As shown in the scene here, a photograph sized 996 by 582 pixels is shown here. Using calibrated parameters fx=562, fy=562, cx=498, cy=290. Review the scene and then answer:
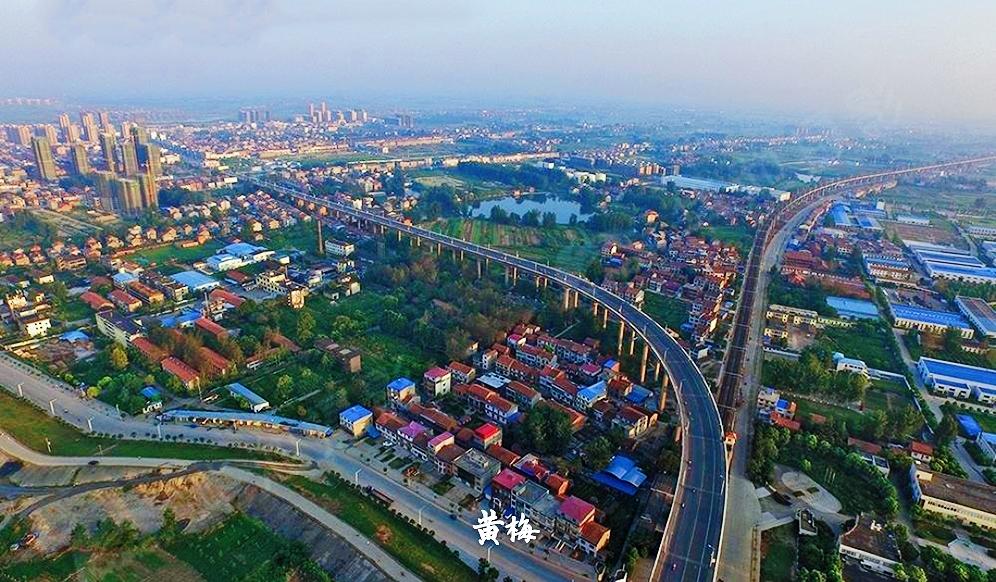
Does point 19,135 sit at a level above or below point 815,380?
above

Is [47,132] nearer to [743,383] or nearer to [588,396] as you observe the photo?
[588,396]

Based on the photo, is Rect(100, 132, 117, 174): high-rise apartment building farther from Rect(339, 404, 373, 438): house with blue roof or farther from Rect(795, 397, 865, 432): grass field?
Rect(795, 397, 865, 432): grass field

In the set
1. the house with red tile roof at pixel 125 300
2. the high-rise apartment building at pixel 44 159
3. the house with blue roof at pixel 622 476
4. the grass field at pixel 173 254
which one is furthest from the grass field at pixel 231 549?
the high-rise apartment building at pixel 44 159

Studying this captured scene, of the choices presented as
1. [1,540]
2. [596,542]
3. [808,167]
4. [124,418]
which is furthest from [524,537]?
[808,167]

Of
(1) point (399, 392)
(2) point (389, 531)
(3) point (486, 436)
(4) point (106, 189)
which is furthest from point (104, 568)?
(4) point (106, 189)

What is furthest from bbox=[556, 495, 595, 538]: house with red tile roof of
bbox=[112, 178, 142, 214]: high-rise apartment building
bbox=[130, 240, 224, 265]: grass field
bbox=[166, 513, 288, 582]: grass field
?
bbox=[112, 178, 142, 214]: high-rise apartment building
